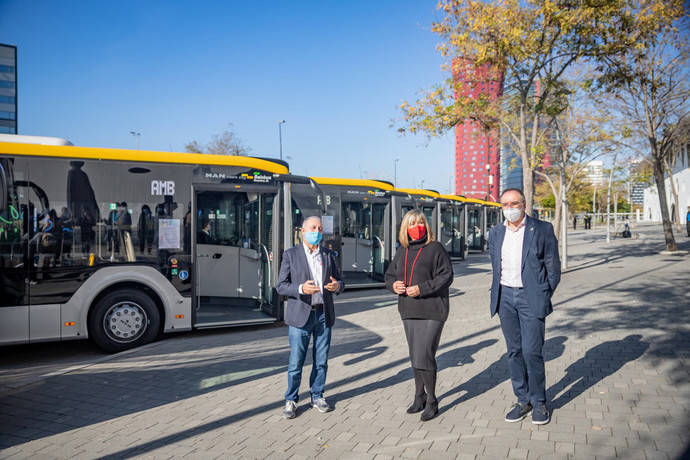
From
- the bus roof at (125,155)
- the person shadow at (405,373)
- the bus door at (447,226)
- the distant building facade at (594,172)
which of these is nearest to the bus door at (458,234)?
the bus door at (447,226)

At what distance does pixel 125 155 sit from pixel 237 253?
2822 millimetres

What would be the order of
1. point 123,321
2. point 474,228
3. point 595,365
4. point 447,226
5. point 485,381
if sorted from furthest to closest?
point 474,228
point 447,226
point 123,321
point 595,365
point 485,381

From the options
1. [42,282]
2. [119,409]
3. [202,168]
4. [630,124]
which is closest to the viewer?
[119,409]

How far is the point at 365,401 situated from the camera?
194 inches

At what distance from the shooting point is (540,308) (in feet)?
13.6

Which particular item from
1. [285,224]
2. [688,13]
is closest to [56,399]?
[285,224]

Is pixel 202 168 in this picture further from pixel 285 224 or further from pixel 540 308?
pixel 540 308

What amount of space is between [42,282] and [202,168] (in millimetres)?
2752

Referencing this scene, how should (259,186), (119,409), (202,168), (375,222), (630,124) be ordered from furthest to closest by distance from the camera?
(630,124) → (375,222) → (259,186) → (202,168) → (119,409)

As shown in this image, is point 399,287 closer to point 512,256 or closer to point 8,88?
point 512,256

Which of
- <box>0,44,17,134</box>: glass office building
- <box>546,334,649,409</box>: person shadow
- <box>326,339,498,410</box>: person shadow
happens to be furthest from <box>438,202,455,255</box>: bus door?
<box>0,44,17,134</box>: glass office building

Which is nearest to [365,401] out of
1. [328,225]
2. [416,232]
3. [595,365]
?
[416,232]

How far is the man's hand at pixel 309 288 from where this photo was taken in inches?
171

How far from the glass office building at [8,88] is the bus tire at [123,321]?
5619cm
